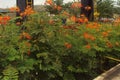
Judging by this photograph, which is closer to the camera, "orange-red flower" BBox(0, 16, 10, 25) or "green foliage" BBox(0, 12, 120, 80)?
"green foliage" BBox(0, 12, 120, 80)

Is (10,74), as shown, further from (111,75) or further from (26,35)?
(111,75)

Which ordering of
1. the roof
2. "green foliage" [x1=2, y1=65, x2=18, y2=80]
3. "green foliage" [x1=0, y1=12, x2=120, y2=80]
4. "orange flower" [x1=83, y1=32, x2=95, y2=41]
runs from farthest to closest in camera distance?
"orange flower" [x1=83, y1=32, x2=95, y2=41], the roof, "green foliage" [x1=0, y1=12, x2=120, y2=80], "green foliage" [x1=2, y1=65, x2=18, y2=80]

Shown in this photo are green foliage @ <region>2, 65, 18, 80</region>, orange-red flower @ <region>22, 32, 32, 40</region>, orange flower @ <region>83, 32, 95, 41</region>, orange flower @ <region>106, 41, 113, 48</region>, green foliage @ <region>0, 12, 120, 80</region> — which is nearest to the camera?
green foliage @ <region>2, 65, 18, 80</region>

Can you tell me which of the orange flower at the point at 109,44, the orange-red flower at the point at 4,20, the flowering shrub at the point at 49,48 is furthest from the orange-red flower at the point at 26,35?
the orange flower at the point at 109,44

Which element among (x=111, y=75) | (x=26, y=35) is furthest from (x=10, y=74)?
(x=111, y=75)

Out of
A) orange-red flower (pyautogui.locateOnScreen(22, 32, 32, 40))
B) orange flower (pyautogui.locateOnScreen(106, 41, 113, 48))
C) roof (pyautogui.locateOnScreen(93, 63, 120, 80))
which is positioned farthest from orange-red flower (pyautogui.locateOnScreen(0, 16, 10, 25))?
orange flower (pyautogui.locateOnScreen(106, 41, 113, 48))

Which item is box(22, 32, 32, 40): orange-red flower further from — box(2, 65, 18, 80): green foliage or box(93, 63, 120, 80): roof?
box(93, 63, 120, 80): roof

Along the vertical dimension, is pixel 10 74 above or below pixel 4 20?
below

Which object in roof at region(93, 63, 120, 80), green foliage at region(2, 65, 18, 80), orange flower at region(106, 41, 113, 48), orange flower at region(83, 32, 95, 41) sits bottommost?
roof at region(93, 63, 120, 80)

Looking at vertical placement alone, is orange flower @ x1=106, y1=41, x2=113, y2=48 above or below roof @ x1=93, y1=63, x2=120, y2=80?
above

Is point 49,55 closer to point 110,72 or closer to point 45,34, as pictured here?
point 45,34

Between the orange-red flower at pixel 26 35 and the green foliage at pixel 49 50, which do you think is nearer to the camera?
the green foliage at pixel 49 50

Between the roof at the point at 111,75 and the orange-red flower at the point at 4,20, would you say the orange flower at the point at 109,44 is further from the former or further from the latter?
the orange-red flower at the point at 4,20

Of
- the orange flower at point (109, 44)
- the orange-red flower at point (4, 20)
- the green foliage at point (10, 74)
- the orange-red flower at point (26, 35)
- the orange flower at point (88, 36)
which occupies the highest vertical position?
the orange-red flower at point (4, 20)
